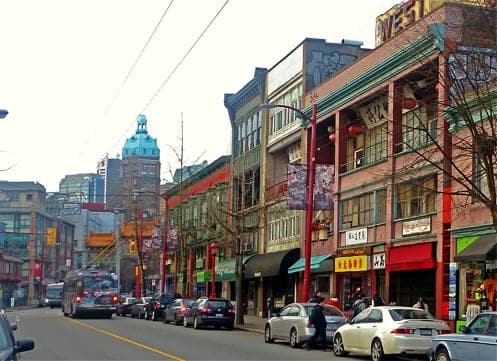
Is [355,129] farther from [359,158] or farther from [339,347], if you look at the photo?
[339,347]

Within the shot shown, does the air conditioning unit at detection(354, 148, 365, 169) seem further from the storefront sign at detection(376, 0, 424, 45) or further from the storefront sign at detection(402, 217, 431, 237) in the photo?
the storefront sign at detection(402, 217, 431, 237)

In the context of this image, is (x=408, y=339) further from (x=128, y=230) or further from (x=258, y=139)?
(x=128, y=230)

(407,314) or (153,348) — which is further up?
(407,314)

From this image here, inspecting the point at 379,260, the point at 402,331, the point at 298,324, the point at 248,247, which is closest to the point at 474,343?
the point at 402,331

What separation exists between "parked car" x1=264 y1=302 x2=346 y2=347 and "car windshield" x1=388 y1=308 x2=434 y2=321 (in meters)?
4.33

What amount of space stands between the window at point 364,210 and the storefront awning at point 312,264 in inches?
82.2

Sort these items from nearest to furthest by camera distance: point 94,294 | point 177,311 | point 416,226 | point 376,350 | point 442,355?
point 442,355, point 376,350, point 416,226, point 177,311, point 94,294

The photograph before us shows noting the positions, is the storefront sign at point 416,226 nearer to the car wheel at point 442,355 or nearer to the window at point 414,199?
the window at point 414,199

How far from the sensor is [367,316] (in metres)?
21.3

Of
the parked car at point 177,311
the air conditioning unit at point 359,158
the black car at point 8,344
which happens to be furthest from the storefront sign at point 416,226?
the black car at point 8,344

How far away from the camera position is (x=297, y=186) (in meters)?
32.1

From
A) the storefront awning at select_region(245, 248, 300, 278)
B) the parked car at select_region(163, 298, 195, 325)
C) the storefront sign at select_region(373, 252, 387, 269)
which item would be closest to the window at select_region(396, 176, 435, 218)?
the storefront sign at select_region(373, 252, 387, 269)

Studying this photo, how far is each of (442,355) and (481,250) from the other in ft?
32.1

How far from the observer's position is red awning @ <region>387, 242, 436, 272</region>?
3031 cm
